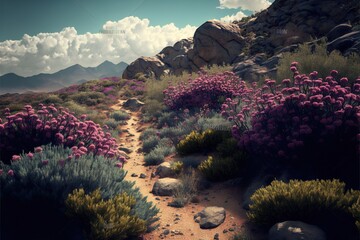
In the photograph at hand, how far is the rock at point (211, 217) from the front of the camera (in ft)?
16.4

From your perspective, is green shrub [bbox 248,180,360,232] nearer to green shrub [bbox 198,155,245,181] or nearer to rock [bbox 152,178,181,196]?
green shrub [bbox 198,155,245,181]

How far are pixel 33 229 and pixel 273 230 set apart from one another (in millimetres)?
3544

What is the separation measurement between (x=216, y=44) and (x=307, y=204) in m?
A: 25.0

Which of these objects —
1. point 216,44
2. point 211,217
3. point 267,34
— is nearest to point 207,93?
point 211,217

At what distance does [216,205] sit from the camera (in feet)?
19.2

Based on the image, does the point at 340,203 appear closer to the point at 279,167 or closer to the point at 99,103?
the point at 279,167

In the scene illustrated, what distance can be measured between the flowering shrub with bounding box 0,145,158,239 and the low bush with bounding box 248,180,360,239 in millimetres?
1987

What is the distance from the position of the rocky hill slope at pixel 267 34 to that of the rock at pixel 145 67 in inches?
294

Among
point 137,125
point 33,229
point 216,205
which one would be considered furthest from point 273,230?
point 137,125

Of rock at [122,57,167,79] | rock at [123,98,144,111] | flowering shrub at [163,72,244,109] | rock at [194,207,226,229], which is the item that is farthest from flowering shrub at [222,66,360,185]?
rock at [122,57,167,79]

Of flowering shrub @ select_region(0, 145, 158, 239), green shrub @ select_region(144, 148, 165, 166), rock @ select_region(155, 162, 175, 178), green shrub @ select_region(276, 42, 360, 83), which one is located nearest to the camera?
flowering shrub @ select_region(0, 145, 158, 239)

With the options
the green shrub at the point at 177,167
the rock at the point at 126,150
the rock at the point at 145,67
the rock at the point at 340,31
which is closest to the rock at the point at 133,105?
the rock at the point at 126,150

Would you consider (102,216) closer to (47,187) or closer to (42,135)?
(47,187)

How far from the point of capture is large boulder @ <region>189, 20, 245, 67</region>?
27.3 m
